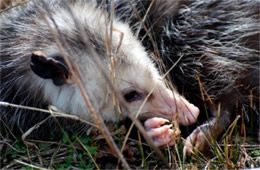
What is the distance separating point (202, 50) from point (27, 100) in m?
1.06

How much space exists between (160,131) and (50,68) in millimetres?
634

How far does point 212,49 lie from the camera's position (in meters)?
2.67

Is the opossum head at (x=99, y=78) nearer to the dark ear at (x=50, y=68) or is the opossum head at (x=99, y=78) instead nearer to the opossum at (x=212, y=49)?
the dark ear at (x=50, y=68)

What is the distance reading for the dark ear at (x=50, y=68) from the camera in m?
2.14

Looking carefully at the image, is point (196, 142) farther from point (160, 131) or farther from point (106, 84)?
point (106, 84)

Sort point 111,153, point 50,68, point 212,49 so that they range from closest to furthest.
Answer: point 50,68, point 111,153, point 212,49

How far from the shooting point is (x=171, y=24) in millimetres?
2770

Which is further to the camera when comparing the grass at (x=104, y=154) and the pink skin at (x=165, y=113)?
the pink skin at (x=165, y=113)

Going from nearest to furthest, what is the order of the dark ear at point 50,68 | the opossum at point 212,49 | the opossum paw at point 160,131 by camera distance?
the dark ear at point 50,68 < the opossum paw at point 160,131 < the opossum at point 212,49

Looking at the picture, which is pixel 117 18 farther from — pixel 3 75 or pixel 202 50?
pixel 3 75

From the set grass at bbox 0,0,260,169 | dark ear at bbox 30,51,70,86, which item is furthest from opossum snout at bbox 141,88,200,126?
dark ear at bbox 30,51,70,86

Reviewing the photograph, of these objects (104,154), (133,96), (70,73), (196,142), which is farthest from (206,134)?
(70,73)

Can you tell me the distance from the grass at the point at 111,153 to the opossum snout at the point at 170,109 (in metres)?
0.13

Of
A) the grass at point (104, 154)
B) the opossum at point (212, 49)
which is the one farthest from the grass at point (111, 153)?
the opossum at point (212, 49)
